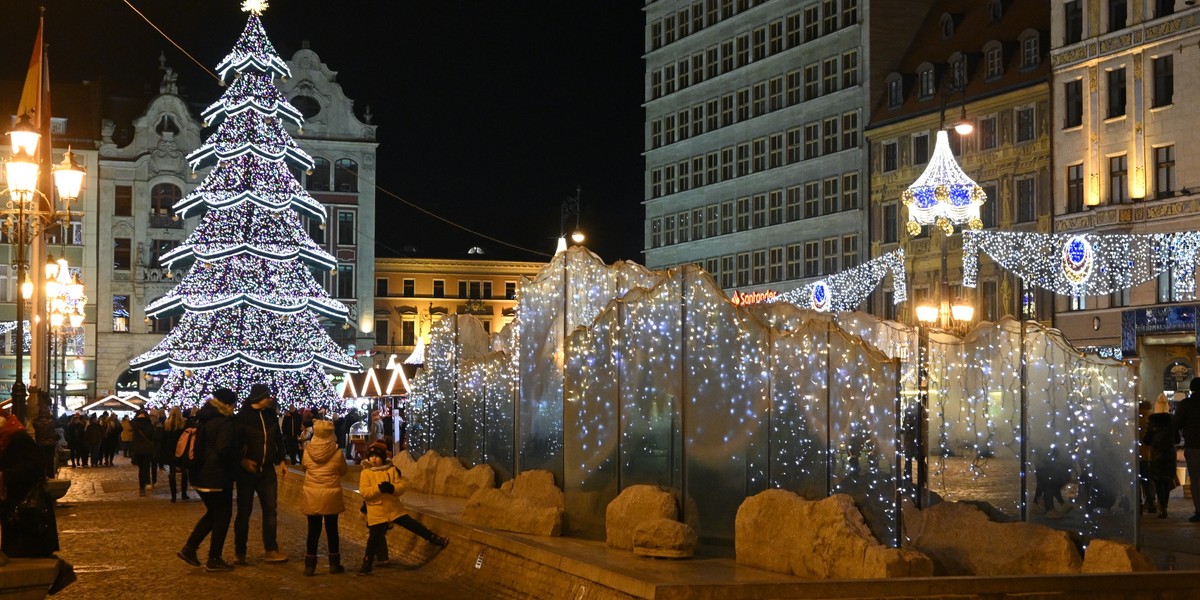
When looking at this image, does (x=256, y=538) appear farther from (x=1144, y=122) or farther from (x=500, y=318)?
(x=500, y=318)

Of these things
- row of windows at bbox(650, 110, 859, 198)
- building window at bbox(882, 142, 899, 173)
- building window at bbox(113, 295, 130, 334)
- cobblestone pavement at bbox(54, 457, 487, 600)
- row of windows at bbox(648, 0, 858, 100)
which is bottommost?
cobblestone pavement at bbox(54, 457, 487, 600)

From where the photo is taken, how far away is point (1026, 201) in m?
52.2

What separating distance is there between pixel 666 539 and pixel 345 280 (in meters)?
73.3

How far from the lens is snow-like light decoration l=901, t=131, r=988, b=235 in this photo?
33781 mm

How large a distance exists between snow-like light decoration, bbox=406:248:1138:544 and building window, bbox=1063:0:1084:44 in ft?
104

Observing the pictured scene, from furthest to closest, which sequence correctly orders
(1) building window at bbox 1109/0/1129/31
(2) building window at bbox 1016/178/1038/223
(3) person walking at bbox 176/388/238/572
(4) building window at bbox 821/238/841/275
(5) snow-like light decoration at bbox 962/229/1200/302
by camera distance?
(4) building window at bbox 821/238/841/275, (2) building window at bbox 1016/178/1038/223, (1) building window at bbox 1109/0/1129/31, (5) snow-like light decoration at bbox 962/229/1200/302, (3) person walking at bbox 176/388/238/572

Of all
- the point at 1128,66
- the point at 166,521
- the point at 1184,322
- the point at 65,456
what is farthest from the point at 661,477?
the point at 1128,66

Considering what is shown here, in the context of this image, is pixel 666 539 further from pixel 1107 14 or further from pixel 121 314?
pixel 121 314

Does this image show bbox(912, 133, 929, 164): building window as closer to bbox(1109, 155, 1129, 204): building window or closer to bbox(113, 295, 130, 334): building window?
bbox(1109, 155, 1129, 204): building window

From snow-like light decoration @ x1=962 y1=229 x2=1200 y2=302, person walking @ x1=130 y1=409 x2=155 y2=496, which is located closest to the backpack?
person walking @ x1=130 y1=409 x2=155 y2=496

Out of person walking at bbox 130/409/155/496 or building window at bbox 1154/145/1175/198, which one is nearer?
person walking at bbox 130/409/155/496

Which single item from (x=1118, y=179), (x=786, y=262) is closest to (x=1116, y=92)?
(x=1118, y=179)

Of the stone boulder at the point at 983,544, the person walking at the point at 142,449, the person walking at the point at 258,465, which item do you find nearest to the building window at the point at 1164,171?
the person walking at the point at 142,449

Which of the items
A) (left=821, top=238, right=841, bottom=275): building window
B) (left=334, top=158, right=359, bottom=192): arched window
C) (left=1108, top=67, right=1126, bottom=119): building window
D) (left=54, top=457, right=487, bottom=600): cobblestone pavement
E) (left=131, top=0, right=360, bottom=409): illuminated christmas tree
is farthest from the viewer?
(left=334, top=158, right=359, bottom=192): arched window
